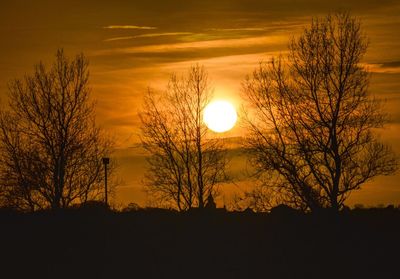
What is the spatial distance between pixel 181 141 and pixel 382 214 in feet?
67.2

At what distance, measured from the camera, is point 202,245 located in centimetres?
3950

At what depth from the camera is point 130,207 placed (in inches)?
1955

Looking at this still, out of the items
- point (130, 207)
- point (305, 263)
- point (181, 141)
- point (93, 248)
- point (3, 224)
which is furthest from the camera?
point (181, 141)

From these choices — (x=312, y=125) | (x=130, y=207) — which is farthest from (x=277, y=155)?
(x=130, y=207)

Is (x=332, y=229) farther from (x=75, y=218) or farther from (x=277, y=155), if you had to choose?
(x=277, y=155)

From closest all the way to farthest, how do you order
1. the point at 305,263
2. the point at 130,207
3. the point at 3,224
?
the point at 305,263, the point at 3,224, the point at 130,207

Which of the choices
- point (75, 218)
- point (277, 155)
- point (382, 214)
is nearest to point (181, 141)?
point (277, 155)

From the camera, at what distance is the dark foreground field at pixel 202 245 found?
3697 cm

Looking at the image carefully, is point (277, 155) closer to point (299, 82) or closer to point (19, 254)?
point (299, 82)

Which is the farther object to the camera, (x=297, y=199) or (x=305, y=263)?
(x=297, y=199)

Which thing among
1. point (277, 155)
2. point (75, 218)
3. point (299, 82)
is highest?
point (299, 82)

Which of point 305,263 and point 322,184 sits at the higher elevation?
point 322,184

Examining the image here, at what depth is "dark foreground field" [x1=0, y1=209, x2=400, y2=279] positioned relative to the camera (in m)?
37.0

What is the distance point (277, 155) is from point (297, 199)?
2491mm
